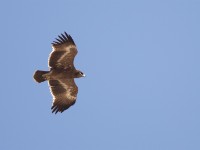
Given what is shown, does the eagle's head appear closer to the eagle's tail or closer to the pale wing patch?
the pale wing patch

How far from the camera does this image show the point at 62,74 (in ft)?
67.8

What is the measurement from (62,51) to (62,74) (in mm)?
989

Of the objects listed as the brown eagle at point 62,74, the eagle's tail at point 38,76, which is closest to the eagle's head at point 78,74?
the brown eagle at point 62,74

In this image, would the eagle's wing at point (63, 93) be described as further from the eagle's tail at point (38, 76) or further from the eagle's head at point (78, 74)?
the eagle's tail at point (38, 76)

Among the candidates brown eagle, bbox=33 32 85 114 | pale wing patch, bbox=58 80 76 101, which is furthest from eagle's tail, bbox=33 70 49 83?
pale wing patch, bbox=58 80 76 101

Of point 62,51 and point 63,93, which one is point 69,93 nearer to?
point 63,93

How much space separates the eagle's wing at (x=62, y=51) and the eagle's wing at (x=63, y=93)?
0.95 m

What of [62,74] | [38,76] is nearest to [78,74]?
[62,74]

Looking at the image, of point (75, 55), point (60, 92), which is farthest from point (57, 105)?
point (75, 55)

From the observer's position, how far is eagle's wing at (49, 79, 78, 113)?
68.9ft

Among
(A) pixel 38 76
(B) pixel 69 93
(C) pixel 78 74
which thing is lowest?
(A) pixel 38 76

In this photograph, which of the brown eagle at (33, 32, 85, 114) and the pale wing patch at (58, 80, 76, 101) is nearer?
the brown eagle at (33, 32, 85, 114)

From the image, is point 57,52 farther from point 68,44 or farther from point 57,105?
point 57,105

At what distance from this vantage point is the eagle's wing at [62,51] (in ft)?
66.2
